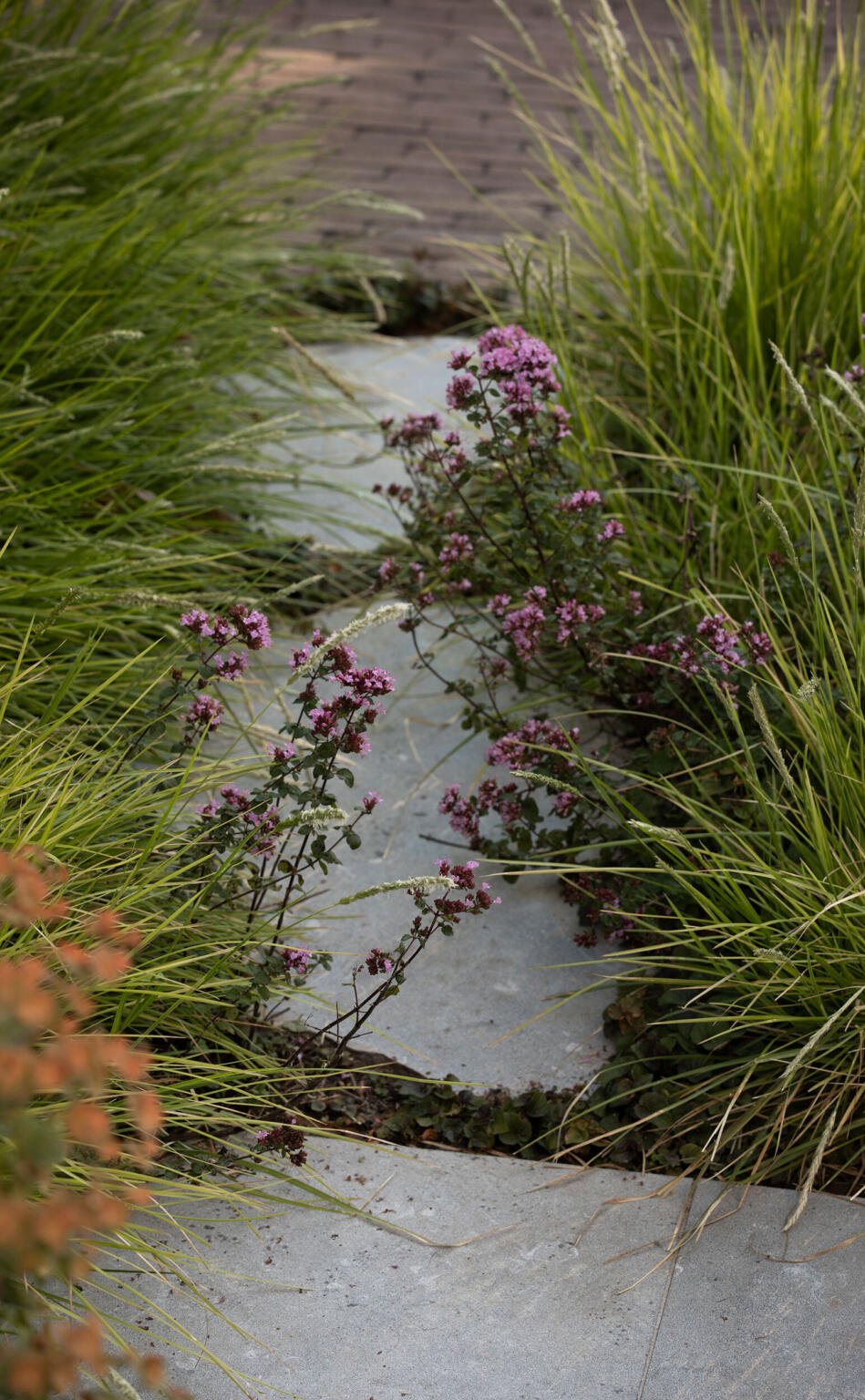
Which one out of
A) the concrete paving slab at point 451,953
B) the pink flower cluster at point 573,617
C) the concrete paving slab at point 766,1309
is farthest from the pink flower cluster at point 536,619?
the concrete paving slab at point 766,1309

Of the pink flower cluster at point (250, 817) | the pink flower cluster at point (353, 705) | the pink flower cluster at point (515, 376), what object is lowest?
the pink flower cluster at point (250, 817)

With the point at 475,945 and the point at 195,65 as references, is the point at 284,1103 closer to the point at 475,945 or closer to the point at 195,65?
the point at 475,945

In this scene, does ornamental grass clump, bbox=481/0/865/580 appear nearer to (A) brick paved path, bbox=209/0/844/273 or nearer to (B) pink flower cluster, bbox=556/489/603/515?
(B) pink flower cluster, bbox=556/489/603/515

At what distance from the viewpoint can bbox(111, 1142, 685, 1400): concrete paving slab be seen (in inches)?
62.3

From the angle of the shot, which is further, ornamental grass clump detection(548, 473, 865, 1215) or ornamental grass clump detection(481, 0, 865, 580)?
ornamental grass clump detection(481, 0, 865, 580)

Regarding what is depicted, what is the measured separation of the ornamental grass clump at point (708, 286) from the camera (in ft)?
9.11

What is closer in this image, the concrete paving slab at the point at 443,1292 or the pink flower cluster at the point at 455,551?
the concrete paving slab at the point at 443,1292

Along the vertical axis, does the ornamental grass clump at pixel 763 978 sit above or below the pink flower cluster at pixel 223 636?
below

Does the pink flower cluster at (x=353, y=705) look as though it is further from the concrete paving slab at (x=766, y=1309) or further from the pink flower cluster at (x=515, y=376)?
the concrete paving slab at (x=766, y=1309)

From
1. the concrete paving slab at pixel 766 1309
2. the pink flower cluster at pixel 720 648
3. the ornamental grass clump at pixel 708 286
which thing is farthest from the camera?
the ornamental grass clump at pixel 708 286

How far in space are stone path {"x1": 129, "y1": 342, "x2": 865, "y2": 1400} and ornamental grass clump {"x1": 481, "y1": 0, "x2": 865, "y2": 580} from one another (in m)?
1.21

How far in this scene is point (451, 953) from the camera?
7.59ft

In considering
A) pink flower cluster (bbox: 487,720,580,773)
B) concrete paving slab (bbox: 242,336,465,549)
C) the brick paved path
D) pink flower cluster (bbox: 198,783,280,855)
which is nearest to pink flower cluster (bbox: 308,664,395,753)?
pink flower cluster (bbox: 198,783,280,855)

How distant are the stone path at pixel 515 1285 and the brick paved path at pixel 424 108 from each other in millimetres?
3557
